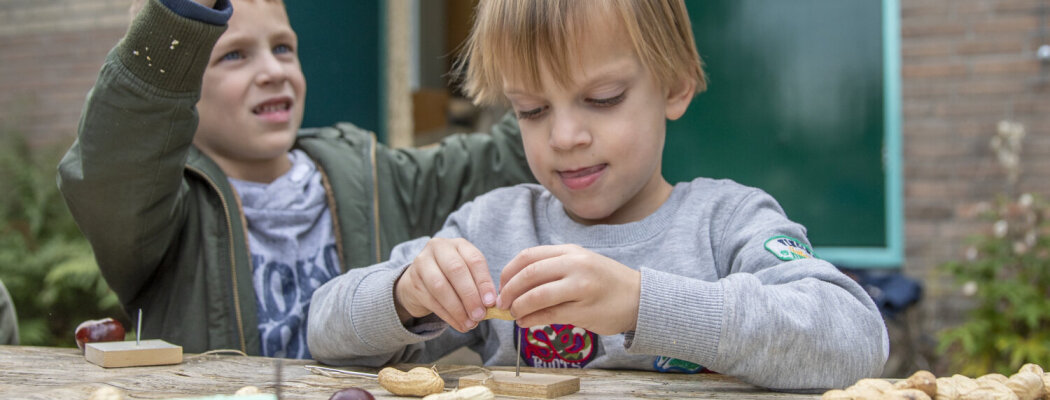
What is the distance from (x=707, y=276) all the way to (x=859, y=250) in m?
3.12

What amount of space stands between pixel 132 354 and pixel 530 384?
2.20 ft

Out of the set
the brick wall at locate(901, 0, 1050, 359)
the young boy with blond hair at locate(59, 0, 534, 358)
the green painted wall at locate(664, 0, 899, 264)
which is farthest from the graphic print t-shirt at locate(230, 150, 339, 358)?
the brick wall at locate(901, 0, 1050, 359)

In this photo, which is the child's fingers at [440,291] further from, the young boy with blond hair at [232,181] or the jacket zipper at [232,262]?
the jacket zipper at [232,262]

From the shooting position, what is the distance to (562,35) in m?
1.34

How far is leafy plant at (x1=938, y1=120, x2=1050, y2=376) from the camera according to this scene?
3533 millimetres

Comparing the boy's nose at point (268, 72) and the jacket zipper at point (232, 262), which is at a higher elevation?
the boy's nose at point (268, 72)

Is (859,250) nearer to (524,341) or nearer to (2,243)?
(524,341)

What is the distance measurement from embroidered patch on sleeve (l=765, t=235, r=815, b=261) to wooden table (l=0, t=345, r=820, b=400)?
190 mm

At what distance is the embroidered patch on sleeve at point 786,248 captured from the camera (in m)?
1.24

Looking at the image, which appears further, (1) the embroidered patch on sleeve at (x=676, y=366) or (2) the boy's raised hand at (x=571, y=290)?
(1) the embroidered patch on sleeve at (x=676, y=366)

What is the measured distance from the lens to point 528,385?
1.04m

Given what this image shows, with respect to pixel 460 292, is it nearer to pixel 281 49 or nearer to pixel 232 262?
pixel 232 262

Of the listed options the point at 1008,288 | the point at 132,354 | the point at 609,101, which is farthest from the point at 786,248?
the point at 1008,288

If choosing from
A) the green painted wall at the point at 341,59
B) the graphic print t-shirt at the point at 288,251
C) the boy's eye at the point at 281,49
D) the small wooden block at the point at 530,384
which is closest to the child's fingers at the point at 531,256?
the small wooden block at the point at 530,384
